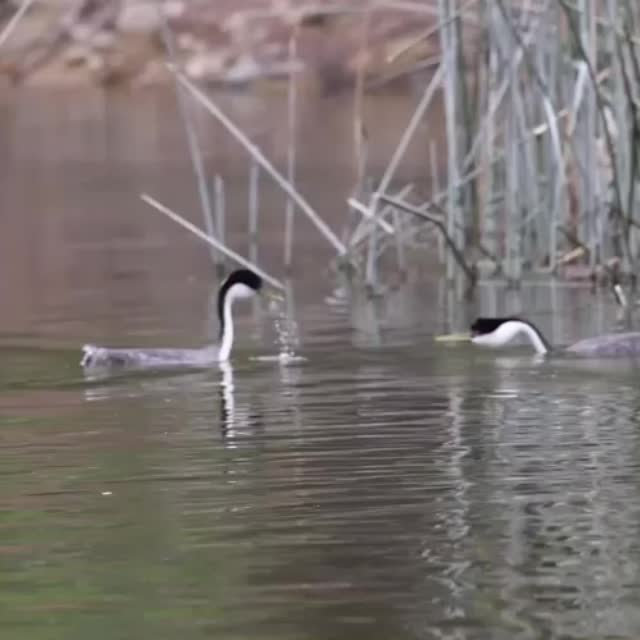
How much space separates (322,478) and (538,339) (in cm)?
382

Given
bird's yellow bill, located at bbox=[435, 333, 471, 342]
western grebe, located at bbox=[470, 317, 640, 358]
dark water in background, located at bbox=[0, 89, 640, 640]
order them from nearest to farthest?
dark water in background, located at bbox=[0, 89, 640, 640] → western grebe, located at bbox=[470, 317, 640, 358] → bird's yellow bill, located at bbox=[435, 333, 471, 342]

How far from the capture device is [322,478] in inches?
351

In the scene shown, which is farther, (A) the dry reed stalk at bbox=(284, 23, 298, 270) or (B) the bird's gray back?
(A) the dry reed stalk at bbox=(284, 23, 298, 270)

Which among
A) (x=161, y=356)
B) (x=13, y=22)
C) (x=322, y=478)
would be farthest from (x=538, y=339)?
(x=322, y=478)

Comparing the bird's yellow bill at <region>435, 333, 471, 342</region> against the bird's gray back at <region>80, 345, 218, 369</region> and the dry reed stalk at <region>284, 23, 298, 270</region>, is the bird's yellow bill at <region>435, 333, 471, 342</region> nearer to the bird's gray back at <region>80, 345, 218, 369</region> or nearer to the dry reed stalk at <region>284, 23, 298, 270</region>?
the bird's gray back at <region>80, 345, 218, 369</region>

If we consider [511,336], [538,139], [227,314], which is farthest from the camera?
[538,139]

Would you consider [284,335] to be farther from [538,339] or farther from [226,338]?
[538,339]

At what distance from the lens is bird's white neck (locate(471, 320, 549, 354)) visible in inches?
496

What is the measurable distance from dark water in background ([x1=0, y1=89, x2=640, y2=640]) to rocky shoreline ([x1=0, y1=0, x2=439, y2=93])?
35.9 meters

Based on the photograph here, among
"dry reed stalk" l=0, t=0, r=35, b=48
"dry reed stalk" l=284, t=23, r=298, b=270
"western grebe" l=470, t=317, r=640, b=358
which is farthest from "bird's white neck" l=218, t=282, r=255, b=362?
"dry reed stalk" l=284, t=23, r=298, b=270

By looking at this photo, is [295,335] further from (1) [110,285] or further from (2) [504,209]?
(1) [110,285]

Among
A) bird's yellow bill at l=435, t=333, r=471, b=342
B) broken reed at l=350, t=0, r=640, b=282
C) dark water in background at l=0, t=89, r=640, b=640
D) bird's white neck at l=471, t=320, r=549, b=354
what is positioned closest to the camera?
A: dark water in background at l=0, t=89, r=640, b=640

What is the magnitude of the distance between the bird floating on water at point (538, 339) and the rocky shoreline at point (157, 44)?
126 feet

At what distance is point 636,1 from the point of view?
47.6 feet
